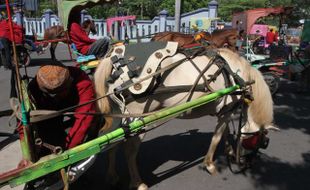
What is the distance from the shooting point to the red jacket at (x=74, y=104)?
2568 mm

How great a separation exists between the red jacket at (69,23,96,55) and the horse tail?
6.07 feet

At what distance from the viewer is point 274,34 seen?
1592 centimetres

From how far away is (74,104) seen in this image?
9.22ft

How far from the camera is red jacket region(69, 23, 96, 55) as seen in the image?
4.97m

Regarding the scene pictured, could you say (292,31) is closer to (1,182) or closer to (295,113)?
(295,113)

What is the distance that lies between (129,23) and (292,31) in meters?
12.9

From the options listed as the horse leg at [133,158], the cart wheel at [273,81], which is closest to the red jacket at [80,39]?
the horse leg at [133,158]

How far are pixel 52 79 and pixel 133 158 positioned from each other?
1.43 m

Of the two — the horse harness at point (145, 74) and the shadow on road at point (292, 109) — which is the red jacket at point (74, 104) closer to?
the horse harness at point (145, 74)

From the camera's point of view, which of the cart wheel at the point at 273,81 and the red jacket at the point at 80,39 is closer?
the red jacket at the point at 80,39

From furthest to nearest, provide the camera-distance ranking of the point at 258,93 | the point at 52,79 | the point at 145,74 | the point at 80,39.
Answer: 1. the point at 80,39
2. the point at 258,93
3. the point at 145,74
4. the point at 52,79

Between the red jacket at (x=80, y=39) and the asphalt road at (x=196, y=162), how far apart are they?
5.34 ft

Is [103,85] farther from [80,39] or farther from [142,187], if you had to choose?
[80,39]

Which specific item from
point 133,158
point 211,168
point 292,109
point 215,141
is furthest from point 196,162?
point 292,109
